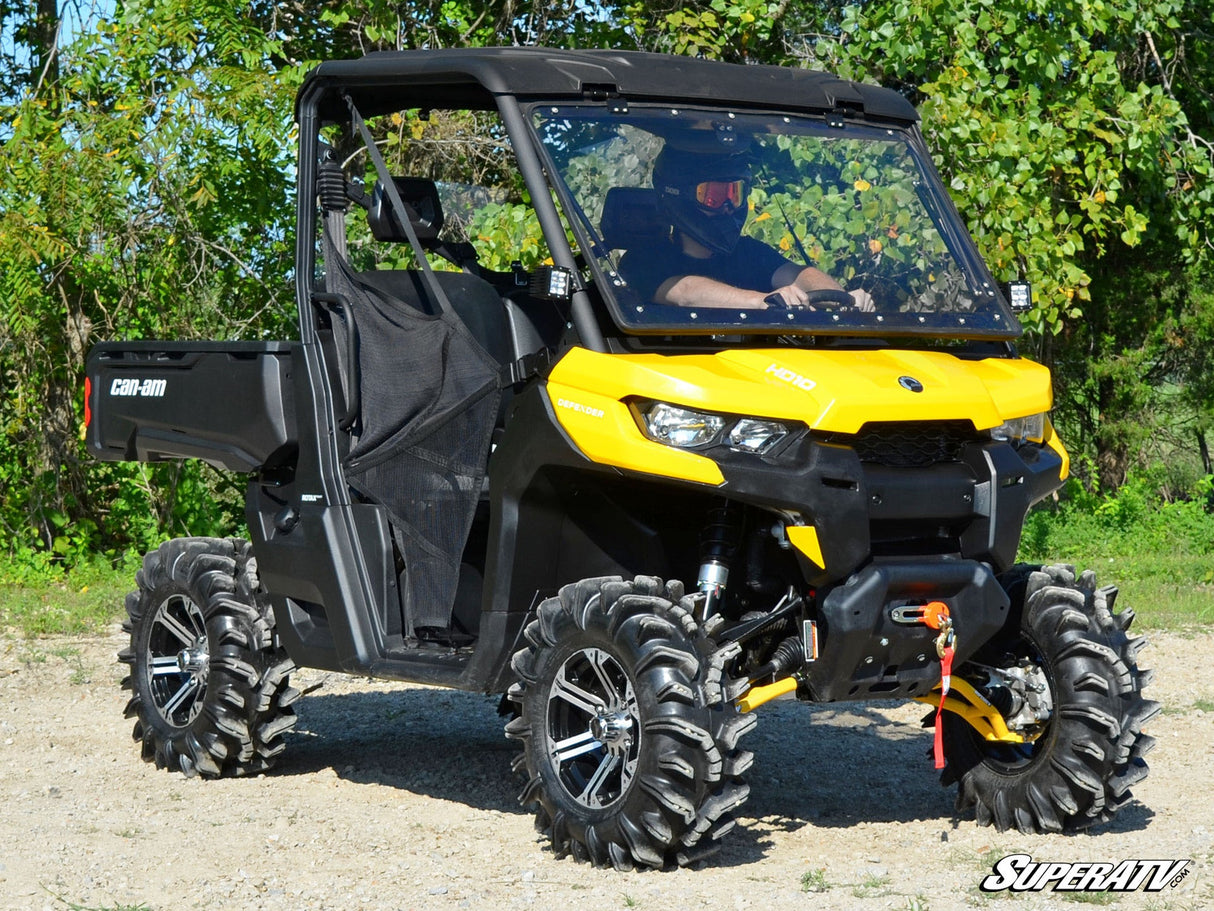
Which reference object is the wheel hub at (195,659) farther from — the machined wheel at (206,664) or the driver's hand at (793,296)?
the driver's hand at (793,296)

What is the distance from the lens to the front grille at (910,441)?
5.07 meters

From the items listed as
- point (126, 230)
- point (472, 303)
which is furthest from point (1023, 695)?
point (126, 230)

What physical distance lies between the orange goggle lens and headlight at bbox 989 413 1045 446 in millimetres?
1144

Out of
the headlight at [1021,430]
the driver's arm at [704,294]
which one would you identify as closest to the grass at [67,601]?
the driver's arm at [704,294]

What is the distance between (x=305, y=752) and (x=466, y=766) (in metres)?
0.86

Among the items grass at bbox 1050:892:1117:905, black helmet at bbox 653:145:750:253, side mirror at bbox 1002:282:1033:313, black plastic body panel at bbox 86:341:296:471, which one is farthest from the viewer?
black plastic body panel at bbox 86:341:296:471

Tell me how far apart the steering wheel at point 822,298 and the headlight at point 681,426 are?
608mm

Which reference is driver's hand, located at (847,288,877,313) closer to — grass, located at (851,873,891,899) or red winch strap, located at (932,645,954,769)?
red winch strap, located at (932,645,954,769)

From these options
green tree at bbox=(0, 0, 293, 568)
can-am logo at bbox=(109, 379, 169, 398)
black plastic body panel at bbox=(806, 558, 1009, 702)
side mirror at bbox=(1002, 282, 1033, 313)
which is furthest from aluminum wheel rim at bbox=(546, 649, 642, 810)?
green tree at bbox=(0, 0, 293, 568)

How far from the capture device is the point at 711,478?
16.1 ft

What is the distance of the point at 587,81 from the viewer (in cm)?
551

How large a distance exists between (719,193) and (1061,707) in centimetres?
203

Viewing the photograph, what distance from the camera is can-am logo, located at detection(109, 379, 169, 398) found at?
23.6 ft

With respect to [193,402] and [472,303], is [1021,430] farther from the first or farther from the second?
[193,402]
